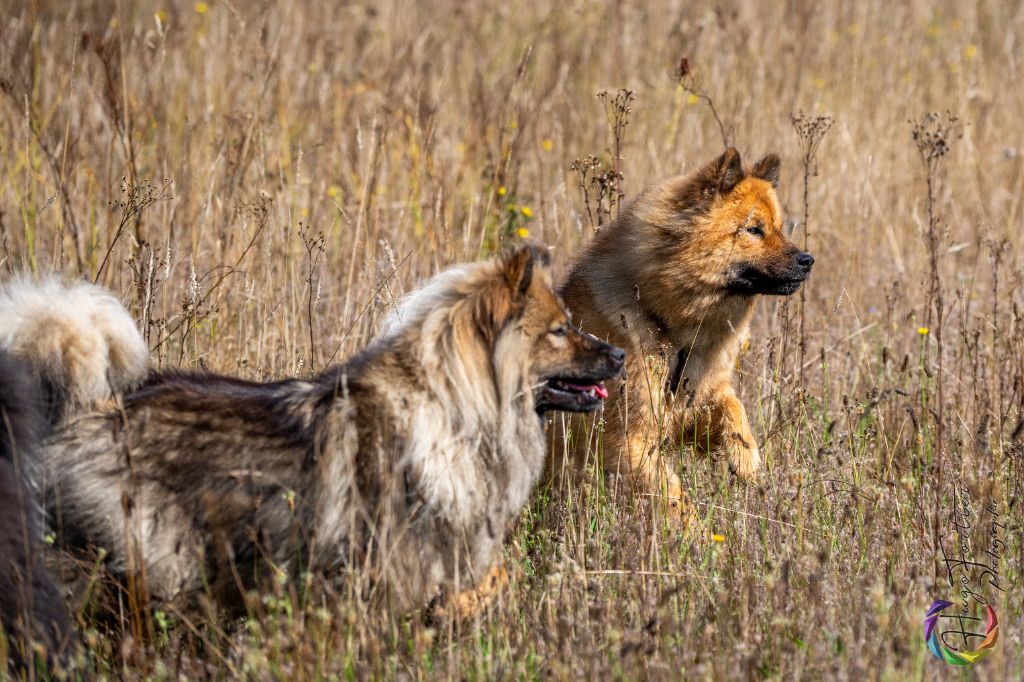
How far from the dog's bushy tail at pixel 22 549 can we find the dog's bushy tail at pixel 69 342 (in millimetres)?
288

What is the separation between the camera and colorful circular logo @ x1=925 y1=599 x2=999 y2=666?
305 centimetres

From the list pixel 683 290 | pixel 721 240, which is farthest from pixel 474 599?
pixel 721 240

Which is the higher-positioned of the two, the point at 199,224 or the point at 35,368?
the point at 199,224

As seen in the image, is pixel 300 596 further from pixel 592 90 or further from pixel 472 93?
pixel 592 90

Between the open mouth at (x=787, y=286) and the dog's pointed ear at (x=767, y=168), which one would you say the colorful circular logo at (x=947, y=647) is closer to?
→ the open mouth at (x=787, y=286)

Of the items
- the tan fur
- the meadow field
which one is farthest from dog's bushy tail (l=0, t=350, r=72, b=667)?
the tan fur

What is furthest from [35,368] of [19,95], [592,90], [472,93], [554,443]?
[592,90]

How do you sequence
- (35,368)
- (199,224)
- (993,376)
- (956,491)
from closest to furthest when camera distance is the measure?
(35,368), (956,491), (993,376), (199,224)

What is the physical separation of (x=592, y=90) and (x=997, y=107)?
10.9 ft

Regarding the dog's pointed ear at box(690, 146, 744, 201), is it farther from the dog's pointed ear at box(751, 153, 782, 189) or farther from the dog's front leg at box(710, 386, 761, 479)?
the dog's front leg at box(710, 386, 761, 479)

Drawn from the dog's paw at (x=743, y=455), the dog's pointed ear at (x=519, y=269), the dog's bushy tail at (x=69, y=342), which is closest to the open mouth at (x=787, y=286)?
the dog's paw at (x=743, y=455)

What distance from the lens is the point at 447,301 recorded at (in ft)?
11.2

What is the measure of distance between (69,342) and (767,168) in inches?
131

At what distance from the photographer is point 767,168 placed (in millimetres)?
5234
